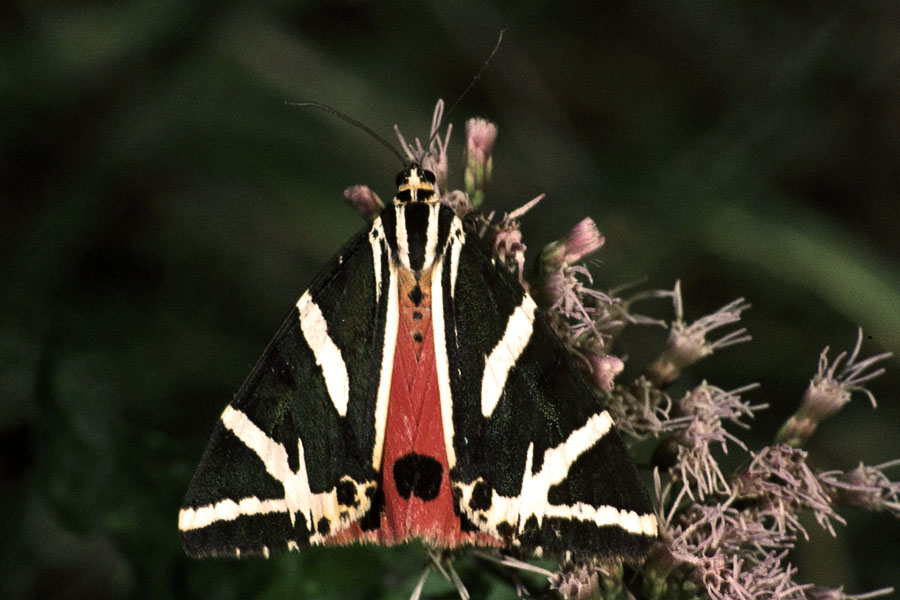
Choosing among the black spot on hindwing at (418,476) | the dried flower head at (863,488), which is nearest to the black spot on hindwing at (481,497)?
the black spot on hindwing at (418,476)

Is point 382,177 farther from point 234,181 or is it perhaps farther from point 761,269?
point 761,269

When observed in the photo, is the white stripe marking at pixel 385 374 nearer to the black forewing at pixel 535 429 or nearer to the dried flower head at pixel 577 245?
the black forewing at pixel 535 429

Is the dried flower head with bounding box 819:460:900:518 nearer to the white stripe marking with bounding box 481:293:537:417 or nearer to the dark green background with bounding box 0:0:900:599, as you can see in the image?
the dark green background with bounding box 0:0:900:599

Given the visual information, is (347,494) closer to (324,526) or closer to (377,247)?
(324,526)

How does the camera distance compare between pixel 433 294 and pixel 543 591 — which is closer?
pixel 433 294

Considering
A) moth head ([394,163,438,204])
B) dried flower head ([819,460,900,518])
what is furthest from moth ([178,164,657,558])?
dried flower head ([819,460,900,518])

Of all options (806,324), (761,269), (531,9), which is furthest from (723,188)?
(531,9)
